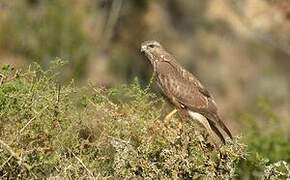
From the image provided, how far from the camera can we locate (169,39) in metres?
31.4

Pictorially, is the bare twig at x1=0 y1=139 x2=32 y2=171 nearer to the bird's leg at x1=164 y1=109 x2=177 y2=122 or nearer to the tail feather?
the bird's leg at x1=164 y1=109 x2=177 y2=122

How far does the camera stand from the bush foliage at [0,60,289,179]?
7.09 metres

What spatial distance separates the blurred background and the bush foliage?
1724 centimetres

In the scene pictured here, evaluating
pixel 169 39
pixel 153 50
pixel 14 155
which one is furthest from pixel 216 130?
pixel 169 39

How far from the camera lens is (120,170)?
708 centimetres

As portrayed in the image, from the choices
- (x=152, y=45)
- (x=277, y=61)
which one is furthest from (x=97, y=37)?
(x=152, y=45)

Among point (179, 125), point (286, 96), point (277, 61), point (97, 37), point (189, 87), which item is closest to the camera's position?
point (179, 125)

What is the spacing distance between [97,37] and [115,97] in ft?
78.7

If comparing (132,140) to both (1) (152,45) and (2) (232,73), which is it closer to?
(1) (152,45)

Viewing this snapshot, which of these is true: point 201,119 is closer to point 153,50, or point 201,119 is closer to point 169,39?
point 153,50

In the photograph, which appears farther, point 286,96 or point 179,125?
point 286,96

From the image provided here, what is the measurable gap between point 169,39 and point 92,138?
949 inches

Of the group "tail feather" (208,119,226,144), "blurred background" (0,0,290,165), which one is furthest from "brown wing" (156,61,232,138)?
"blurred background" (0,0,290,165)

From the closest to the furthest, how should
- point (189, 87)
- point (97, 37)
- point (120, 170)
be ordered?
point (120, 170), point (189, 87), point (97, 37)
